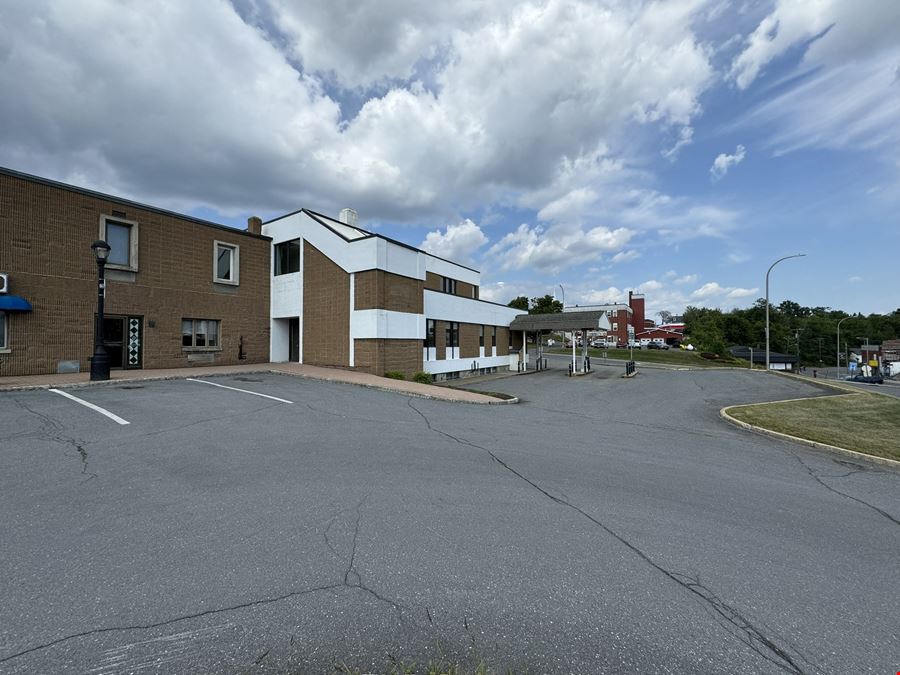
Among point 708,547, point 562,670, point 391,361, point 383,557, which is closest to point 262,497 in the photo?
point 383,557

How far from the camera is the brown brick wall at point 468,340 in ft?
84.8

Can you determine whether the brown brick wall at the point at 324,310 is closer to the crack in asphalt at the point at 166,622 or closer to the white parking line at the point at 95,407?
the white parking line at the point at 95,407

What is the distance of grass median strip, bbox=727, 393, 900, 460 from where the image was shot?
8.67m

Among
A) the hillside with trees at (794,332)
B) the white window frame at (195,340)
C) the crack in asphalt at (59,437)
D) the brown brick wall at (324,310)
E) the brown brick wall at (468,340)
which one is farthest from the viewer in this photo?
the hillside with trees at (794,332)

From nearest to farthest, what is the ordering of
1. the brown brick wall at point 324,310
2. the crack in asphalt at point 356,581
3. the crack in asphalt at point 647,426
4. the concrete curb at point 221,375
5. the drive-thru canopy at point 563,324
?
the crack in asphalt at point 356,581, the crack in asphalt at point 647,426, the concrete curb at point 221,375, the brown brick wall at point 324,310, the drive-thru canopy at point 563,324

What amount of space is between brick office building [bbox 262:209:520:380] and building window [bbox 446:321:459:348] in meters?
0.15

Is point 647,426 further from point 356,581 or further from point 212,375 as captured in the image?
point 212,375

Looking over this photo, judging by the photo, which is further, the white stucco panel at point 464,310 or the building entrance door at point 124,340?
the white stucco panel at point 464,310

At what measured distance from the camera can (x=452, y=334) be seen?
2508cm

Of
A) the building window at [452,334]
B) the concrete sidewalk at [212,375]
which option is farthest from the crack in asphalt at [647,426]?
the building window at [452,334]

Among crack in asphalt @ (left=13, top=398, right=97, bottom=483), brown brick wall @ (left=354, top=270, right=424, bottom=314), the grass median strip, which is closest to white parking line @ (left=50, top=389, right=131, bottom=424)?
crack in asphalt @ (left=13, top=398, right=97, bottom=483)

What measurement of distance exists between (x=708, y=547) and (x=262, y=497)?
4557mm

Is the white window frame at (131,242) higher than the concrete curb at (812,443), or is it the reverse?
the white window frame at (131,242)

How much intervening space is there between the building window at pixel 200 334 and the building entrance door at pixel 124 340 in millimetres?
1622
